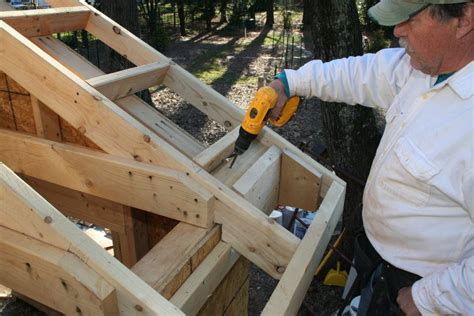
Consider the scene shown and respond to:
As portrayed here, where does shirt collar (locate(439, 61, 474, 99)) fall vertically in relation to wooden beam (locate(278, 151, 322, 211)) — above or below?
above

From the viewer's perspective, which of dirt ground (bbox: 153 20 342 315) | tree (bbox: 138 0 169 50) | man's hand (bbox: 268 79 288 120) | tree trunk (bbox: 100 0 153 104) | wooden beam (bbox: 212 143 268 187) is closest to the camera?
man's hand (bbox: 268 79 288 120)

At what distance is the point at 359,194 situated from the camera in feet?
15.9

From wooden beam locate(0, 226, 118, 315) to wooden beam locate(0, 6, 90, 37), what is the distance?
1.30 metres

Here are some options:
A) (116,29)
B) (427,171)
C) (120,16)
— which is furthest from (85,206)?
(120,16)

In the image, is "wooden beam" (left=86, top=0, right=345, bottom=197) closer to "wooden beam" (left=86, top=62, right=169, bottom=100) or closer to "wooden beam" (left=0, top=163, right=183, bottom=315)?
"wooden beam" (left=86, top=62, right=169, bottom=100)

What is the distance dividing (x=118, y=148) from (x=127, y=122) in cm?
17

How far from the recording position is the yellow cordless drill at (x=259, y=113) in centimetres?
214

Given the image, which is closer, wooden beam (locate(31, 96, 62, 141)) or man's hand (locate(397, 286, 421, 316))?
man's hand (locate(397, 286, 421, 316))

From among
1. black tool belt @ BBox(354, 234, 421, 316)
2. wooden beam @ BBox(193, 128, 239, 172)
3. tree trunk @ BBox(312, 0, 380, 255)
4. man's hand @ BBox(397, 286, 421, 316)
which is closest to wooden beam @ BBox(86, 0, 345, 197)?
wooden beam @ BBox(193, 128, 239, 172)

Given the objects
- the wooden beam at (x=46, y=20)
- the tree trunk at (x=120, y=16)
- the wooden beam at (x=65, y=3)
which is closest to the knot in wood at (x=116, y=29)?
the wooden beam at (x=46, y=20)

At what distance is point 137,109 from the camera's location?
2645 mm

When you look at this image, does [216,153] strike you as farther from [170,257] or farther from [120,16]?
[120,16]

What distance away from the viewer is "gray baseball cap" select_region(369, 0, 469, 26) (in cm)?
157

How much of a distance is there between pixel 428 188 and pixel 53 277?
4.82 ft
